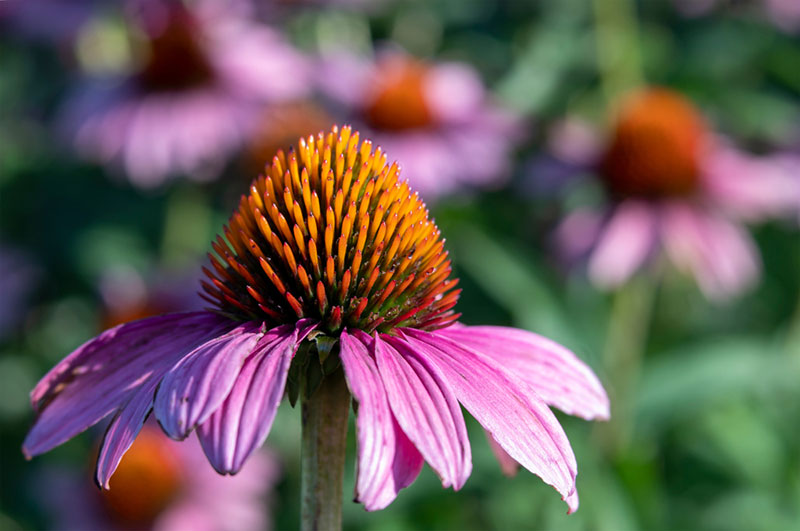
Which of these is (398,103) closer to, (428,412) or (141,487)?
(141,487)

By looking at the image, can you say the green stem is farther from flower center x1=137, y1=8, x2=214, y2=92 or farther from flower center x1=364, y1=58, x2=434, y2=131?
flower center x1=137, y1=8, x2=214, y2=92

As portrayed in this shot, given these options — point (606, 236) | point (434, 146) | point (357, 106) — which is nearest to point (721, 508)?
point (606, 236)

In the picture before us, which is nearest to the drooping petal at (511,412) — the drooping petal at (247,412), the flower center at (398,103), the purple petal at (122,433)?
the drooping petal at (247,412)

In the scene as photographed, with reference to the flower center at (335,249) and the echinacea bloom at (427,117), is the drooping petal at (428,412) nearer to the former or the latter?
the flower center at (335,249)

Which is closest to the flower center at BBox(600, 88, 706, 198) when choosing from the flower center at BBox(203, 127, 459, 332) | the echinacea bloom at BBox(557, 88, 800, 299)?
A: the echinacea bloom at BBox(557, 88, 800, 299)

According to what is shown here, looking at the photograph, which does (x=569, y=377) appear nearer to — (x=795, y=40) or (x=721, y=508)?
(x=721, y=508)

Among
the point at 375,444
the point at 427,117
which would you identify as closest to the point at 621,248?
the point at 427,117
